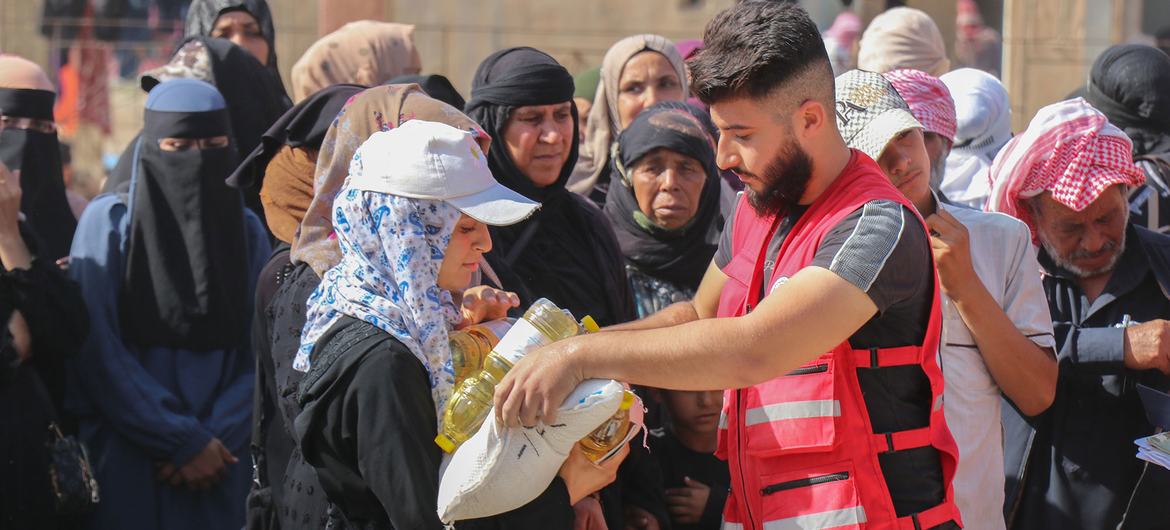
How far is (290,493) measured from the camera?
9.68 feet

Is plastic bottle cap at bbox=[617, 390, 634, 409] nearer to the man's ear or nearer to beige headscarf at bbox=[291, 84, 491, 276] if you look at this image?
the man's ear

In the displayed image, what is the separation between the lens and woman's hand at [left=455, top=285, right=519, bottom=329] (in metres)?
2.92

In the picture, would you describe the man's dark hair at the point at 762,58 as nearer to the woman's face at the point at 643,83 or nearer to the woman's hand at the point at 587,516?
the woman's hand at the point at 587,516

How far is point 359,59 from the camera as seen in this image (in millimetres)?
5656

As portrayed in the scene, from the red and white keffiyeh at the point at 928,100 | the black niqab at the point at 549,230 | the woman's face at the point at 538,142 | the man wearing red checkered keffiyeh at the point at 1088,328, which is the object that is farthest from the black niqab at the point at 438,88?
Answer: the man wearing red checkered keffiyeh at the point at 1088,328

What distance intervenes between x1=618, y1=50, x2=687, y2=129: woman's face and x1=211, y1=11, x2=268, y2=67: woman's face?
179 cm

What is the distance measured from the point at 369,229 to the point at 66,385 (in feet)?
7.73

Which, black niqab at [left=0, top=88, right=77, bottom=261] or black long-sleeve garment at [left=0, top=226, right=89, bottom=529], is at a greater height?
black niqab at [left=0, top=88, right=77, bottom=261]

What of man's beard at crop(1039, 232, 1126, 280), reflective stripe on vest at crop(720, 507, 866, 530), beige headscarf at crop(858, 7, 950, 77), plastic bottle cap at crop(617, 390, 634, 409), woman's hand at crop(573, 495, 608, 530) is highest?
beige headscarf at crop(858, 7, 950, 77)

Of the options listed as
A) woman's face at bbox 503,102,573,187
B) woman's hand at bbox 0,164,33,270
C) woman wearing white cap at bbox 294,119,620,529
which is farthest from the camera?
woman's hand at bbox 0,164,33,270

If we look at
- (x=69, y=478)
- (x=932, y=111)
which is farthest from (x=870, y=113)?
(x=69, y=478)

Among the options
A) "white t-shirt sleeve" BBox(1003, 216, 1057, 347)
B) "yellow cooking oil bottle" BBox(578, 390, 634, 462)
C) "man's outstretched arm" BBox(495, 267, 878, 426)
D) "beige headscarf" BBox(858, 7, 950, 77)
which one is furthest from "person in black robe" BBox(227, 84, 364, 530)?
"beige headscarf" BBox(858, 7, 950, 77)

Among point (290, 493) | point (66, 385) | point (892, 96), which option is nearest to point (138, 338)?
point (66, 385)

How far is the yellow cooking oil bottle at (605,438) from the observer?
8.59ft
